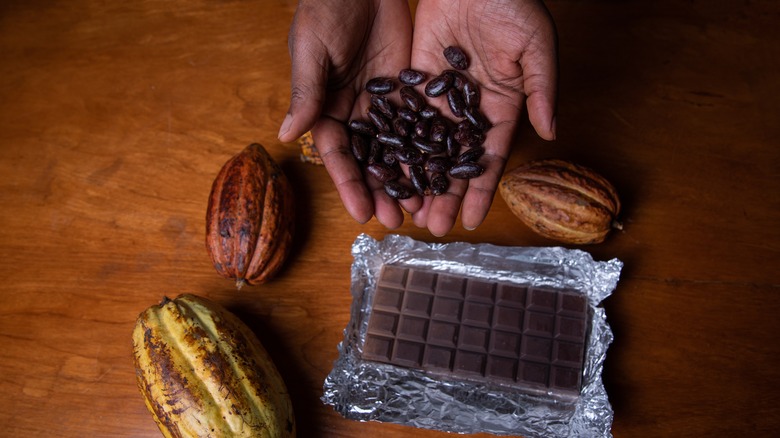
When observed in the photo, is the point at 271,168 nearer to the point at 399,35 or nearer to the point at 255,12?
the point at 399,35

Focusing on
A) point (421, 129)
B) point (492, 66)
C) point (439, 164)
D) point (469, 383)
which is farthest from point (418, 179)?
point (469, 383)

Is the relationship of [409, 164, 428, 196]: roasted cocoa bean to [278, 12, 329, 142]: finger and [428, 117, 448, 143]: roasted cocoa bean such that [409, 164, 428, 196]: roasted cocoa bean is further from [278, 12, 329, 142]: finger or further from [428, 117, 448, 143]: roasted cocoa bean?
[278, 12, 329, 142]: finger

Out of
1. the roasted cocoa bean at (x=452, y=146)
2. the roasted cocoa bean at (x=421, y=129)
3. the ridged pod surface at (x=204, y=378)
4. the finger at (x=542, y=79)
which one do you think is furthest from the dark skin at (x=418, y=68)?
the ridged pod surface at (x=204, y=378)

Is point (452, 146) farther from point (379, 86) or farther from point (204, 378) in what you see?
point (204, 378)

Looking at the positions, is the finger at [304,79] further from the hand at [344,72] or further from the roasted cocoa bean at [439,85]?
the roasted cocoa bean at [439,85]

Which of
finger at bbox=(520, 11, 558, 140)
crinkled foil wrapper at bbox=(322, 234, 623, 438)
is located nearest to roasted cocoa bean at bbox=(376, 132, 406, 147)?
crinkled foil wrapper at bbox=(322, 234, 623, 438)

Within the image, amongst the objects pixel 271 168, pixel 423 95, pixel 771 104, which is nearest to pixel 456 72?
pixel 423 95
